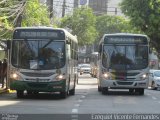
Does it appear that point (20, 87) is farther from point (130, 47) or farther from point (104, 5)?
point (104, 5)

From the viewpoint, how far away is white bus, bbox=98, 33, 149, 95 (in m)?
29.0

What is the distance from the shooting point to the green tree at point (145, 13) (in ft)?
183

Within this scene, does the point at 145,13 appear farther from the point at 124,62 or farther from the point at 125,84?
the point at 125,84

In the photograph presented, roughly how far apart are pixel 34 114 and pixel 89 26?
70.4m

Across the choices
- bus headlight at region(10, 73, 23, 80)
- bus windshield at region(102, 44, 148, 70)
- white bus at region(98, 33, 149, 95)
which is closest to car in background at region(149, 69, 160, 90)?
white bus at region(98, 33, 149, 95)

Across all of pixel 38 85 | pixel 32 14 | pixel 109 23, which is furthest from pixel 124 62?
pixel 109 23

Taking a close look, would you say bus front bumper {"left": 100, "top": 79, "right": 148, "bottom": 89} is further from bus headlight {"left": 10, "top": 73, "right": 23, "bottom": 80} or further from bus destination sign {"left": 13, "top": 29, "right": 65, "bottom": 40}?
bus headlight {"left": 10, "top": 73, "right": 23, "bottom": 80}

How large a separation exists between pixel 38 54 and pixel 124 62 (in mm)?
6055

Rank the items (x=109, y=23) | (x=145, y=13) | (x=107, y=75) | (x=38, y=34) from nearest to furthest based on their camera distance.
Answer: (x=38, y=34) → (x=107, y=75) → (x=145, y=13) → (x=109, y=23)

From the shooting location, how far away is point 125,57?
29.2 metres

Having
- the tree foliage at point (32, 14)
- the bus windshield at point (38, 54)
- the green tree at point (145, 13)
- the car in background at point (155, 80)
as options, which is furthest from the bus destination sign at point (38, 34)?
the green tree at point (145, 13)

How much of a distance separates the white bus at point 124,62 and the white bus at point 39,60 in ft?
15.2

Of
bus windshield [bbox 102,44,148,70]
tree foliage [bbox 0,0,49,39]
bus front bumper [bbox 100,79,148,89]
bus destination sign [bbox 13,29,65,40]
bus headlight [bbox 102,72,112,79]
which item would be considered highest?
tree foliage [bbox 0,0,49,39]

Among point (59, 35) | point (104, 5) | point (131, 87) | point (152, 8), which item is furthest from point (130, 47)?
point (104, 5)
